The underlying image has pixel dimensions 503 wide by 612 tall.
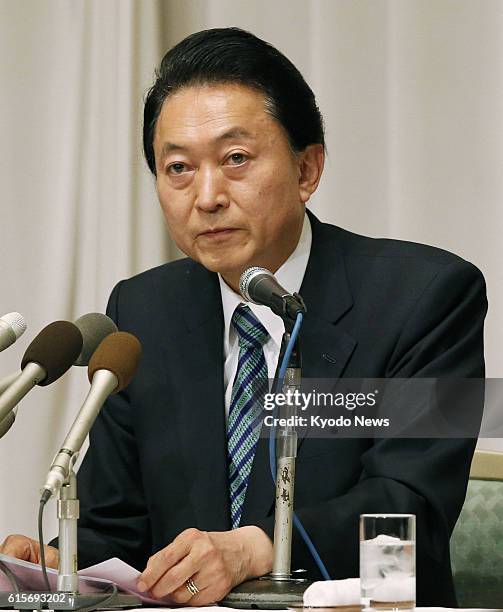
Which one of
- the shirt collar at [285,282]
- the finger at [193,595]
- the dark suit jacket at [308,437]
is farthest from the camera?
the shirt collar at [285,282]

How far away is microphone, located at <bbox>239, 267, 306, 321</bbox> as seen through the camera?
4.75 feet

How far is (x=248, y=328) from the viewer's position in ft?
6.52

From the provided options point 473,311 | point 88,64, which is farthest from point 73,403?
point 473,311

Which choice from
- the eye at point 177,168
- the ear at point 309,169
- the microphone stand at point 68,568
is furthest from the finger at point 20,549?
the ear at point 309,169

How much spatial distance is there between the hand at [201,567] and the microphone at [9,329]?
0.33 m

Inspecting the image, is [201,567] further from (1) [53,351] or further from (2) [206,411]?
(2) [206,411]

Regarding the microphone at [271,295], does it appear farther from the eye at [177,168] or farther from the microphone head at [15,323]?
the eye at [177,168]

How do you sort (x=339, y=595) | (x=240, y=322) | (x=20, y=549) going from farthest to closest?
(x=240, y=322)
(x=20, y=549)
(x=339, y=595)

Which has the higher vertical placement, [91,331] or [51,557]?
[91,331]

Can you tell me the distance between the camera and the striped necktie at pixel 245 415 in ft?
6.27

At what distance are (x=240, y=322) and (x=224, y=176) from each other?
0.84ft

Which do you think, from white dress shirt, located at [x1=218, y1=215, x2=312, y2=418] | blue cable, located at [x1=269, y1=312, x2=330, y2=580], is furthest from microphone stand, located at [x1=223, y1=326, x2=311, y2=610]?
white dress shirt, located at [x1=218, y1=215, x2=312, y2=418]

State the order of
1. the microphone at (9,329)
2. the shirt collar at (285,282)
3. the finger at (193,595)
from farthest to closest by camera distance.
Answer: the shirt collar at (285,282), the finger at (193,595), the microphone at (9,329)

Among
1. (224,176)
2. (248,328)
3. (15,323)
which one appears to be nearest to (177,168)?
(224,176)
